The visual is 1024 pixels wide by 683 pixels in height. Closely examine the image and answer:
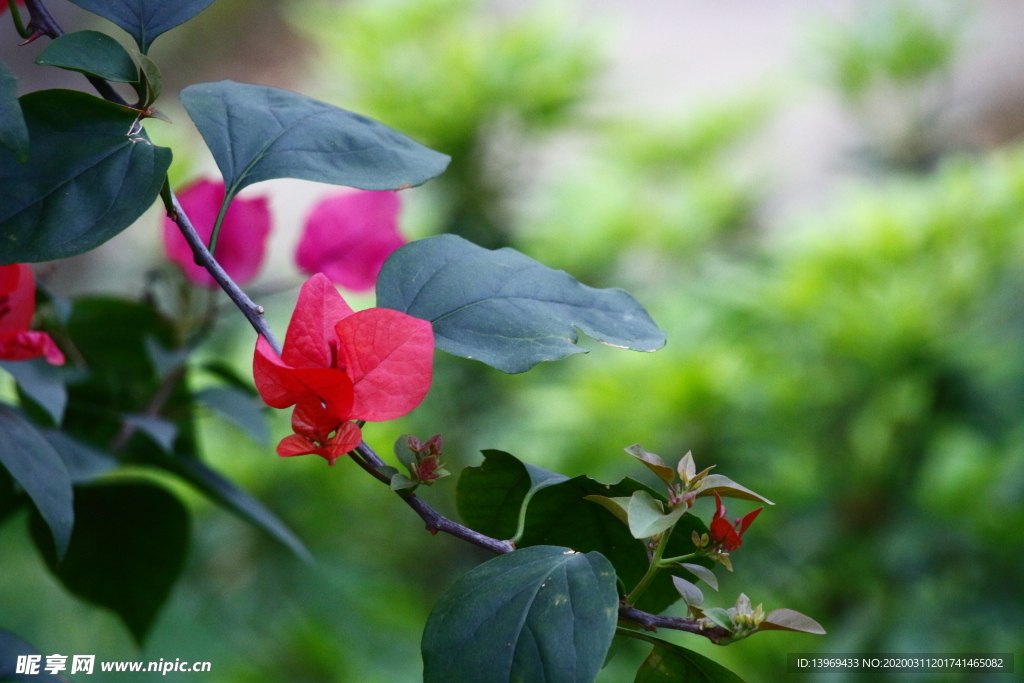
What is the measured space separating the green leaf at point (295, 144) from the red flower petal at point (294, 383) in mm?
48

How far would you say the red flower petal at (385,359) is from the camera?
0.16 metres

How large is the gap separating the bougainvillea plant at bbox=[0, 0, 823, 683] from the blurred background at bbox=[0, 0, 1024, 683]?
1.51ft

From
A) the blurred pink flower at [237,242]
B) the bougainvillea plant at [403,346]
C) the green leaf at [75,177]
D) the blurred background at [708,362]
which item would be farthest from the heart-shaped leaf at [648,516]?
the blurred background at [708,362]

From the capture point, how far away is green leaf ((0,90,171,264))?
0.54ft

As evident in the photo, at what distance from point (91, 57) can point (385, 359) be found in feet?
0.27

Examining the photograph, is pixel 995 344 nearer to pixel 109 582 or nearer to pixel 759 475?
pixel 759 475

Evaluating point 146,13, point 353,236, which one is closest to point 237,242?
point 353,236

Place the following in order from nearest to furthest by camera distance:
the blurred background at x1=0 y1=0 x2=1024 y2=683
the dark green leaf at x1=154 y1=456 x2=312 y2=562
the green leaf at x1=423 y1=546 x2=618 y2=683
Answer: the green leaf at x1=423 y1=546 x2=618 y2=683 → the dark green leaf at x1=154 y1=456 x2=312 y2=562 → the blurred background at x1=0 y1=0 x2=1024 y2=683

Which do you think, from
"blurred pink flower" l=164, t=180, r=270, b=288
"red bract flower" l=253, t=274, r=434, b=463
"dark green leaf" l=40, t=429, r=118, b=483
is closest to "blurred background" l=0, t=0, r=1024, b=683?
"blurred pink flower" l=164, t=180, r=270, b=288

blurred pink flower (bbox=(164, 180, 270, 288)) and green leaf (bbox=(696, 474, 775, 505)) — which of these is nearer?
green leaf (bbox=(696, 474, 775, 505))

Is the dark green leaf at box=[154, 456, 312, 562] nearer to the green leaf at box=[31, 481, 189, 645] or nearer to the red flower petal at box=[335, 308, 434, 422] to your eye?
the green leaf at box=[31, 481, 189, 645]

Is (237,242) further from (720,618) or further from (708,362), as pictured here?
(708,362)

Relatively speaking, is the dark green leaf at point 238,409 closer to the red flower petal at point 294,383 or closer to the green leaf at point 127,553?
the green leaf at point 127,553

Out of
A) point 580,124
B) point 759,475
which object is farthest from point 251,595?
point 580,124
